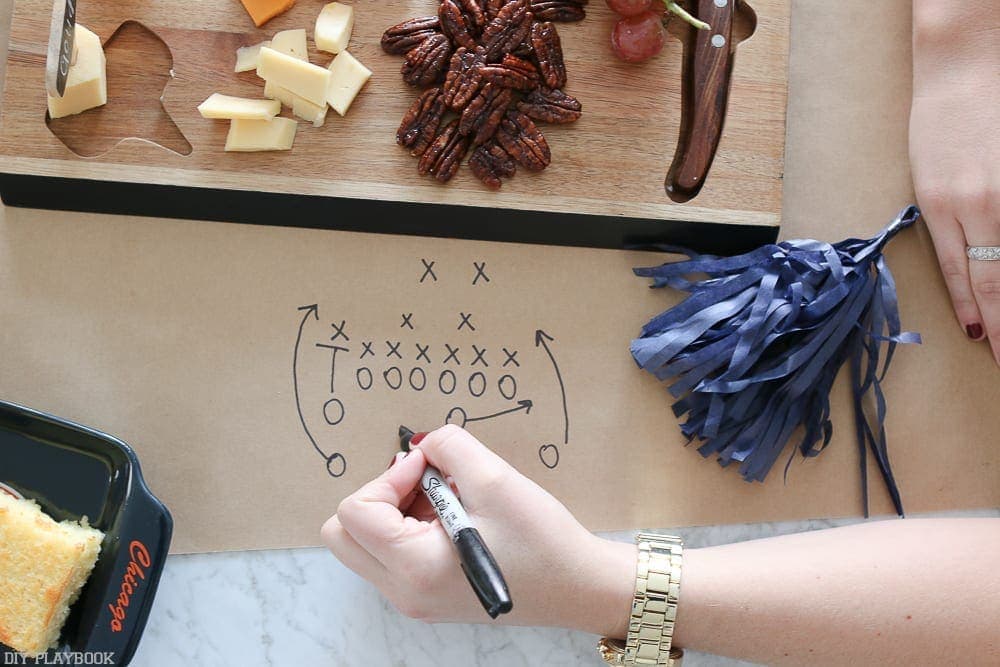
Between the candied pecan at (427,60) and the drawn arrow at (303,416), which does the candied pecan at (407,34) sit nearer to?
the candied pecan at (427,60)

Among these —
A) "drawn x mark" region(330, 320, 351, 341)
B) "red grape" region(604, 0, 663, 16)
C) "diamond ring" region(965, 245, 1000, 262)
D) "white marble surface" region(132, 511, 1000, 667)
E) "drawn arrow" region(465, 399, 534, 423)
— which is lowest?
"white marble surface" region(132, 511, 1000, 667)

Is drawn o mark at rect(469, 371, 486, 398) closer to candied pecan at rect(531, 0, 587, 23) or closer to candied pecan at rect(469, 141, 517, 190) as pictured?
candied pecan at rect(469, 141, 517, 190)

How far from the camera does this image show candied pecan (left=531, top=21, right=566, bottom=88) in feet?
3.53

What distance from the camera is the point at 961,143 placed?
1.15 meters

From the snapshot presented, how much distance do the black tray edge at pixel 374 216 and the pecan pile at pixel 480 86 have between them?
0.21ft

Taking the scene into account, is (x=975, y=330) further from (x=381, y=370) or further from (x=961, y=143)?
(x=381, y=370)

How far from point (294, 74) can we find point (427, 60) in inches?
6.0

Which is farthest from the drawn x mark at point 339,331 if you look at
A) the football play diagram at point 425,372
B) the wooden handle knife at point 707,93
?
the wooden handle knife at point 707,93

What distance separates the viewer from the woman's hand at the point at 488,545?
938mm

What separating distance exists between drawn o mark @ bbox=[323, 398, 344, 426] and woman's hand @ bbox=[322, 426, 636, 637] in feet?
0.48

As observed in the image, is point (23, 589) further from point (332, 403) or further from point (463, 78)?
point (463, 78)

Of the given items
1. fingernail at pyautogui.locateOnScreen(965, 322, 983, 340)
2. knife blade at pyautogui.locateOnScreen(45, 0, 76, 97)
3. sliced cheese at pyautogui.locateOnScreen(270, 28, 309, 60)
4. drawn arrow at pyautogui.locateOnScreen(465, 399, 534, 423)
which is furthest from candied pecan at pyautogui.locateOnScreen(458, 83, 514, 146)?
fingernail at pyautogui.locateOnScreen(965, 322, 983, 340)

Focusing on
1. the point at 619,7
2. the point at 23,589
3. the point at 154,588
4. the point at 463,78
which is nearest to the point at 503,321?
the point at 463,78

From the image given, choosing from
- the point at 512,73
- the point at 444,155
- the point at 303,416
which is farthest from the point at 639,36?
the point at 303,416
